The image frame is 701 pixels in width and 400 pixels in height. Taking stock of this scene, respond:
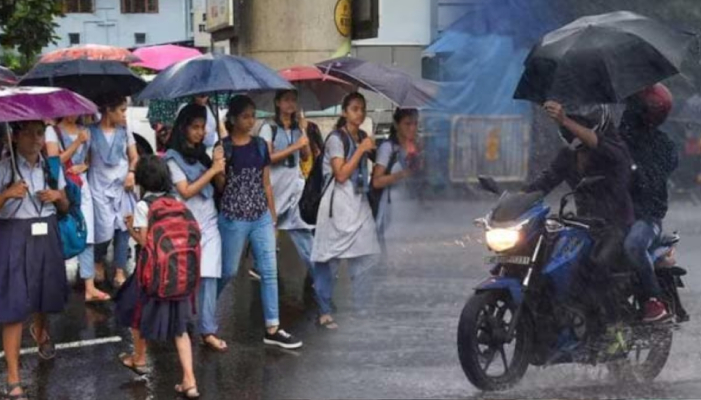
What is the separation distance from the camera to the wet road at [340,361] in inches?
249

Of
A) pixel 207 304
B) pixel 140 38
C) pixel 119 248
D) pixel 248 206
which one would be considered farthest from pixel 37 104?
pixel 140 38

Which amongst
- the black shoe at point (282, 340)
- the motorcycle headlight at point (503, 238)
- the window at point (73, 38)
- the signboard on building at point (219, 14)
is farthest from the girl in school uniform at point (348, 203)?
the window at point (73, 38)

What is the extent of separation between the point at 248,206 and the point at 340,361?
114cm

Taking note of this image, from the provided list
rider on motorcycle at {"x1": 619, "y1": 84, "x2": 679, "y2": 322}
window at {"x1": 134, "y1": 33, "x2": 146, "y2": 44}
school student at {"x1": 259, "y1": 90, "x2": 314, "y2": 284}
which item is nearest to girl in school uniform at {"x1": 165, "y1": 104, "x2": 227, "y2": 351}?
school student at {"x1": 259, "y1": 90, "x2": 314, "y2": 284}

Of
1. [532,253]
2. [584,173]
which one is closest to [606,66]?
[584,173]

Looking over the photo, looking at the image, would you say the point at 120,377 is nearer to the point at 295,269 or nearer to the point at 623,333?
the point at 623,333

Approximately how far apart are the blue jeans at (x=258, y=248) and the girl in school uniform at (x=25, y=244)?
3.98ft

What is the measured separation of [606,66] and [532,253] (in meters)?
1.05

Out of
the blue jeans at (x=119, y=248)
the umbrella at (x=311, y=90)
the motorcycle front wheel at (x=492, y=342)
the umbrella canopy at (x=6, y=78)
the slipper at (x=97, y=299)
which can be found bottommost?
the slipper at (x=97, y=299)

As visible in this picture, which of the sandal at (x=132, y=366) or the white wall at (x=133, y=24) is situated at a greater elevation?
the white wall at (x=133, y=24)

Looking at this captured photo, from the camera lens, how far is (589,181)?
19.7 feet

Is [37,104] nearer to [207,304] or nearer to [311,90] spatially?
[207,304]

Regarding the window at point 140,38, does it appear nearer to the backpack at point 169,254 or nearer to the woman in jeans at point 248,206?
the woman in jeans at point 248,206

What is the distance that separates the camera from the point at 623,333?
630 cm
